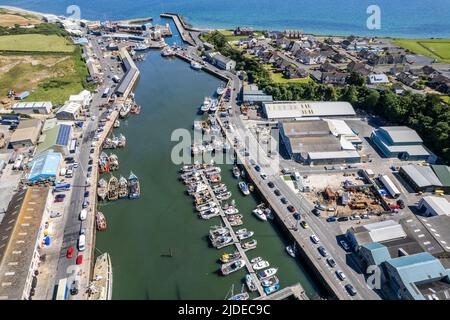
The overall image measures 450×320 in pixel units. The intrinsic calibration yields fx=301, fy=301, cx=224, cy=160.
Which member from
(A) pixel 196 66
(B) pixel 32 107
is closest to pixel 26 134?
(B) pixel 32 107

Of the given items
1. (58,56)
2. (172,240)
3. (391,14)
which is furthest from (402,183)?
(391,14)

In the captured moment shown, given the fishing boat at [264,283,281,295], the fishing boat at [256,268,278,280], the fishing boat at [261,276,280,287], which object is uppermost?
the fishing boat at [256,268,278,280]

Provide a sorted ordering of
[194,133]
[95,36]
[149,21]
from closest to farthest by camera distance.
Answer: [194,133], [95,36], [149,21]

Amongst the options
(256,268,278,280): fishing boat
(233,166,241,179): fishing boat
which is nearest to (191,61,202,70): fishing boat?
(233,166,241,179): fishing boat

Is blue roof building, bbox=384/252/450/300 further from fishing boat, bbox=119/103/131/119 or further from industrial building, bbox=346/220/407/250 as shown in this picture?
fishing boat, bbox=119/103/131/119

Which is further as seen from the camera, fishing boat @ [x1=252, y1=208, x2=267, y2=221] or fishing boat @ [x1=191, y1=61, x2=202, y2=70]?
fishing boat @ [x1=191, y1=61, x2=202, y2=70]

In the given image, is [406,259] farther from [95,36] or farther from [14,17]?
→ [14,17]

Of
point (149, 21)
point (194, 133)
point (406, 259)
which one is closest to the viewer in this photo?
point (406, 259)
